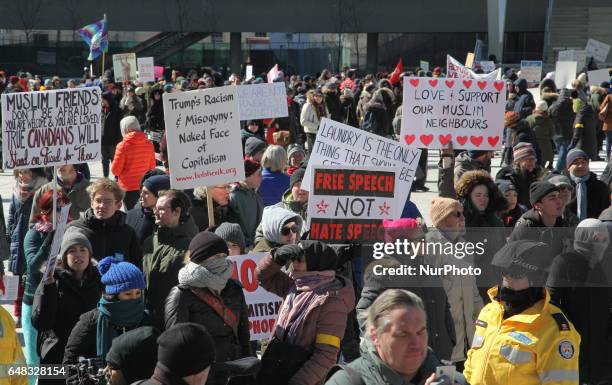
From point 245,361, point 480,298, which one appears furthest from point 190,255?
point 480,298

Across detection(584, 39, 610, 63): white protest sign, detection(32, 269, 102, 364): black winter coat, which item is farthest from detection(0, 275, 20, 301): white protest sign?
detection(584, 39, 610, 63): white protest sign

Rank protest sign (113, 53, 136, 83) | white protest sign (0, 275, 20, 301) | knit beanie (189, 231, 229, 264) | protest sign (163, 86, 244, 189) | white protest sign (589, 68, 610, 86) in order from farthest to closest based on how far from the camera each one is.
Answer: protest sign (113, 53, 136, 83), white protest sign (589, 68, 610, 86), protest sign (163, 86, 244, 189), white protest sign (0, 275, 20, 301), knit beanie (189, 231, 229, 264)

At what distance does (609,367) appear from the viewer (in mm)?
6094

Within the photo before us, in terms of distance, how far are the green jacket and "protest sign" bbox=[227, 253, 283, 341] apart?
40 centimetres

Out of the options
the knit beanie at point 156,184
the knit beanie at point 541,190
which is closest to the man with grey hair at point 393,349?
the knit beanie at point 541,190

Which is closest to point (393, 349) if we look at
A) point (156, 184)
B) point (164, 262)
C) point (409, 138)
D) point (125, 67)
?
point (164, 262)

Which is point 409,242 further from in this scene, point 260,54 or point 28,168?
point 260,54

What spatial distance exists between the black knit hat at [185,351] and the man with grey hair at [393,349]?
47cm

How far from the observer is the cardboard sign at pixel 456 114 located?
10.2m

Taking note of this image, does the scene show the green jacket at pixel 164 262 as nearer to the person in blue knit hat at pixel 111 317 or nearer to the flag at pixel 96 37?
the person in blue knit hat at pixel 111 317

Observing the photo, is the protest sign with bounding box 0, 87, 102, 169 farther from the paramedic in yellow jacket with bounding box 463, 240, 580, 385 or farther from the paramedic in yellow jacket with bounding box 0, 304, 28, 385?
the paramedic in yellow jacket with bounding box 463, 240, 580, 385

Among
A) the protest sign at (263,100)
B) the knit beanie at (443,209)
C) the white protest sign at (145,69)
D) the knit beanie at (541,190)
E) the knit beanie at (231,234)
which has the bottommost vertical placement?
the knit beanie at (231,234)

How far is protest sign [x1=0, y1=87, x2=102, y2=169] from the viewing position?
8.49m

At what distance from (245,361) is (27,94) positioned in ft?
15.3
